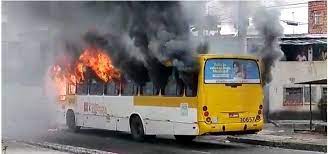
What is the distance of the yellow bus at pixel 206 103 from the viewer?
13.1m

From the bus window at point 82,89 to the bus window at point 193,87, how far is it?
5.21 metres

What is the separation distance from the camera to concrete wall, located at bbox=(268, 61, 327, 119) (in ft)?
79.0

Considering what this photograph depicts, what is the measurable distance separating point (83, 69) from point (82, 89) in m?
1.10

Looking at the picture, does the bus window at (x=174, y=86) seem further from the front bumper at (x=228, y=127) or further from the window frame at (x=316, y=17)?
the window frame at (x=316, y=17)

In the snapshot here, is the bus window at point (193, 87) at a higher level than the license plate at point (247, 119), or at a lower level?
higher

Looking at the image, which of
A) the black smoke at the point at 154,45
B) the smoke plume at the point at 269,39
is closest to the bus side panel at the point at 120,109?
the black smoke at the point at 154,45

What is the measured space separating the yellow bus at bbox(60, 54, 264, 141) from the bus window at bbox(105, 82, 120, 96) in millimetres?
814

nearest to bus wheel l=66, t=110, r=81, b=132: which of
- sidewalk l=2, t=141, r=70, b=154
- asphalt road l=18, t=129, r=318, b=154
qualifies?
asphalt road l=18, t=129, r=318, b=154

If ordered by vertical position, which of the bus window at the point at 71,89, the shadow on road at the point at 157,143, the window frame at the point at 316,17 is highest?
the window frame at the point at 316,17

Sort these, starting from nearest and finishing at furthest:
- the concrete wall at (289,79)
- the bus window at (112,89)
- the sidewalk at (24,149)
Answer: the sidewalk at (24,149) < the bus window at (112,89) < the concrete wall at (289,79)

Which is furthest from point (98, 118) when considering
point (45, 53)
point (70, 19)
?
point (70, 19)

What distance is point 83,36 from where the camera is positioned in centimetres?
1192

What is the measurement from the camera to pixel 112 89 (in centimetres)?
1636

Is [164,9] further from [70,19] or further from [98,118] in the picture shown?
[98,118]
